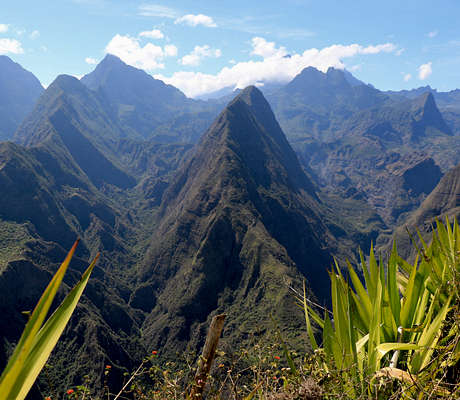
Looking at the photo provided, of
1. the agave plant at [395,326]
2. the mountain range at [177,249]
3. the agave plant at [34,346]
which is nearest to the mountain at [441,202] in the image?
the mountain range at [177,249]

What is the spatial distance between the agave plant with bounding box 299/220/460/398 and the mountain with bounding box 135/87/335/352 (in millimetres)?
51572

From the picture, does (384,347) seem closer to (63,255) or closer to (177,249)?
(177,249)

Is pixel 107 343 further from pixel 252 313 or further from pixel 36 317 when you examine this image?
pixel 36 317

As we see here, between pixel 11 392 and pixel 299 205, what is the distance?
149 m

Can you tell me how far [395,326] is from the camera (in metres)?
3.22

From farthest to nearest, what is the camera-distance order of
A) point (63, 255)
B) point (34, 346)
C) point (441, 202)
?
point (441, 202) → point (63, 255) → point (34, 346)

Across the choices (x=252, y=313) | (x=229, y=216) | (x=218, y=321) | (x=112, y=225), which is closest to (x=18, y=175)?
(x=112, y=225)

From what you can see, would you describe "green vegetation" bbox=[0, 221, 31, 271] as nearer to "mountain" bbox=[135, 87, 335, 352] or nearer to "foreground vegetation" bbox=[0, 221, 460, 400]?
"mountain" bbox=[135, 87, 335, 352]

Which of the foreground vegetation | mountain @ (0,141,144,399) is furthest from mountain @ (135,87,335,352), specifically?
the foreground vegetation

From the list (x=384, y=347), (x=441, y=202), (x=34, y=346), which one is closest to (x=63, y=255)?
(x=34, y=346)

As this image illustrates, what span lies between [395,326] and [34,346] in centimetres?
329

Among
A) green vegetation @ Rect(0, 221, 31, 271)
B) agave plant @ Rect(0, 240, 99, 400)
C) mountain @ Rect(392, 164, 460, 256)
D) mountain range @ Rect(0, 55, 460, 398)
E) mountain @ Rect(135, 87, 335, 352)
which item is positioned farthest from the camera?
mountain @ Rect(392, 164, 460, 256)

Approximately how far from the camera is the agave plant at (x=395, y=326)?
9.09 ft

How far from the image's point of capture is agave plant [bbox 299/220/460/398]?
9.09 feet
